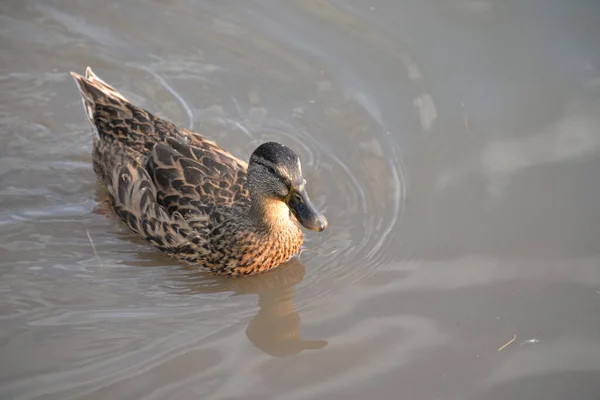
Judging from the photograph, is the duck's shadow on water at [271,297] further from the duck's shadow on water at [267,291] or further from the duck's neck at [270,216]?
the duck's neck at [270,216]

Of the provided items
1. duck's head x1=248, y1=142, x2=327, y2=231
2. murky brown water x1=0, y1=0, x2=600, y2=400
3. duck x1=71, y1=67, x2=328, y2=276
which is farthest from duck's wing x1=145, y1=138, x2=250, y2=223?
murky brown water x1=0, y1=0, x2=600, y2=400

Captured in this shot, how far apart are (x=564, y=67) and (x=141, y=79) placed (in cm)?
421

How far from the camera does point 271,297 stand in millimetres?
6176

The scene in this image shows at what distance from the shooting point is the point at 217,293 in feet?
20.1

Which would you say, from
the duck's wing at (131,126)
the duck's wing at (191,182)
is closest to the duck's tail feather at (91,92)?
the duck's wing at (131,126)

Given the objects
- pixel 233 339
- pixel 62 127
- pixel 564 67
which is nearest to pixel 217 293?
pixel 233 339

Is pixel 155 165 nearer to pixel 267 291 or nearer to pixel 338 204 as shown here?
pixel 267 291

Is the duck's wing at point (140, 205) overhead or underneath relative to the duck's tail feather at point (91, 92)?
underneath

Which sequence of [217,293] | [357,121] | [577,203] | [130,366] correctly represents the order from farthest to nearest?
[357,121] < [577,203] < [217,293] < [130,366]

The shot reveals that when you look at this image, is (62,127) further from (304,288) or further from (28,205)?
(304,288)

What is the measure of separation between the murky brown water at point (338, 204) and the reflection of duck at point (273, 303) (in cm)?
2

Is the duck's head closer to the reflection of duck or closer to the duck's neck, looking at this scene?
the duck's neck

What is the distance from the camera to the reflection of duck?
225 inches

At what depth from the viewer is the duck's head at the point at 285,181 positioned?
581 centimetres
